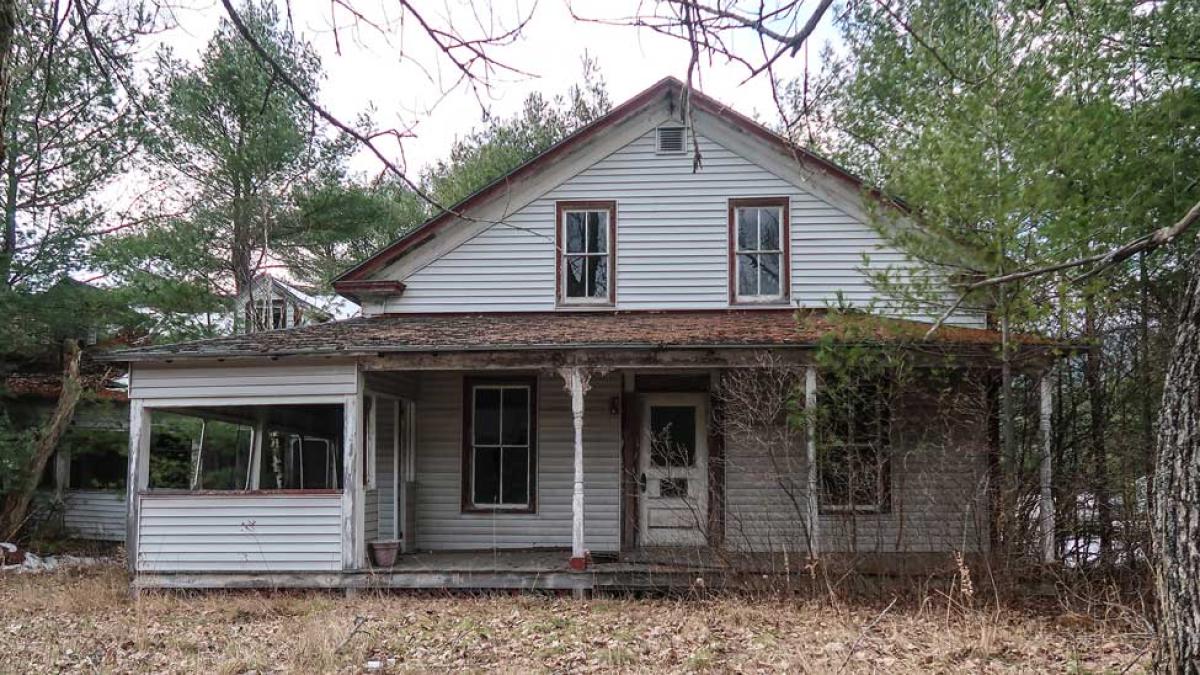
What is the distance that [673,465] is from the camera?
45.3ft

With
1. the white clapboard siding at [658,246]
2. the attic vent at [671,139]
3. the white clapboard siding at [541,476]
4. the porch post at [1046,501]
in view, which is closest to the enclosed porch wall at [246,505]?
the white clapboard siding at [541,476]

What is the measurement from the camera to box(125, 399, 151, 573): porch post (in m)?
12.0

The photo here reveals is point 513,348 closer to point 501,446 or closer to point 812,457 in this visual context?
point 501,446

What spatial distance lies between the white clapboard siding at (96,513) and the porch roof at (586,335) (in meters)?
10.3

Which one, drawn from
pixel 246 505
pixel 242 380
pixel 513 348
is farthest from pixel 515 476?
pixel 242 380

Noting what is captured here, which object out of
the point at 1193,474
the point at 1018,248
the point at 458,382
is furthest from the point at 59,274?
the point at 1193,474

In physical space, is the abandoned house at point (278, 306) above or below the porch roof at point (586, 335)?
above

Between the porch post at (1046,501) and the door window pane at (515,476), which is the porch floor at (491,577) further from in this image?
the porch post at (1046,501)

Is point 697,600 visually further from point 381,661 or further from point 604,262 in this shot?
point 604,262

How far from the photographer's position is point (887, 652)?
312 inches

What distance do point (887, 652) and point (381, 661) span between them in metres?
4.15

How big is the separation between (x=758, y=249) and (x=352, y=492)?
651 centimetres

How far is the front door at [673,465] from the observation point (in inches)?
535

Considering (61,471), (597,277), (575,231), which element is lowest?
(61,471)
